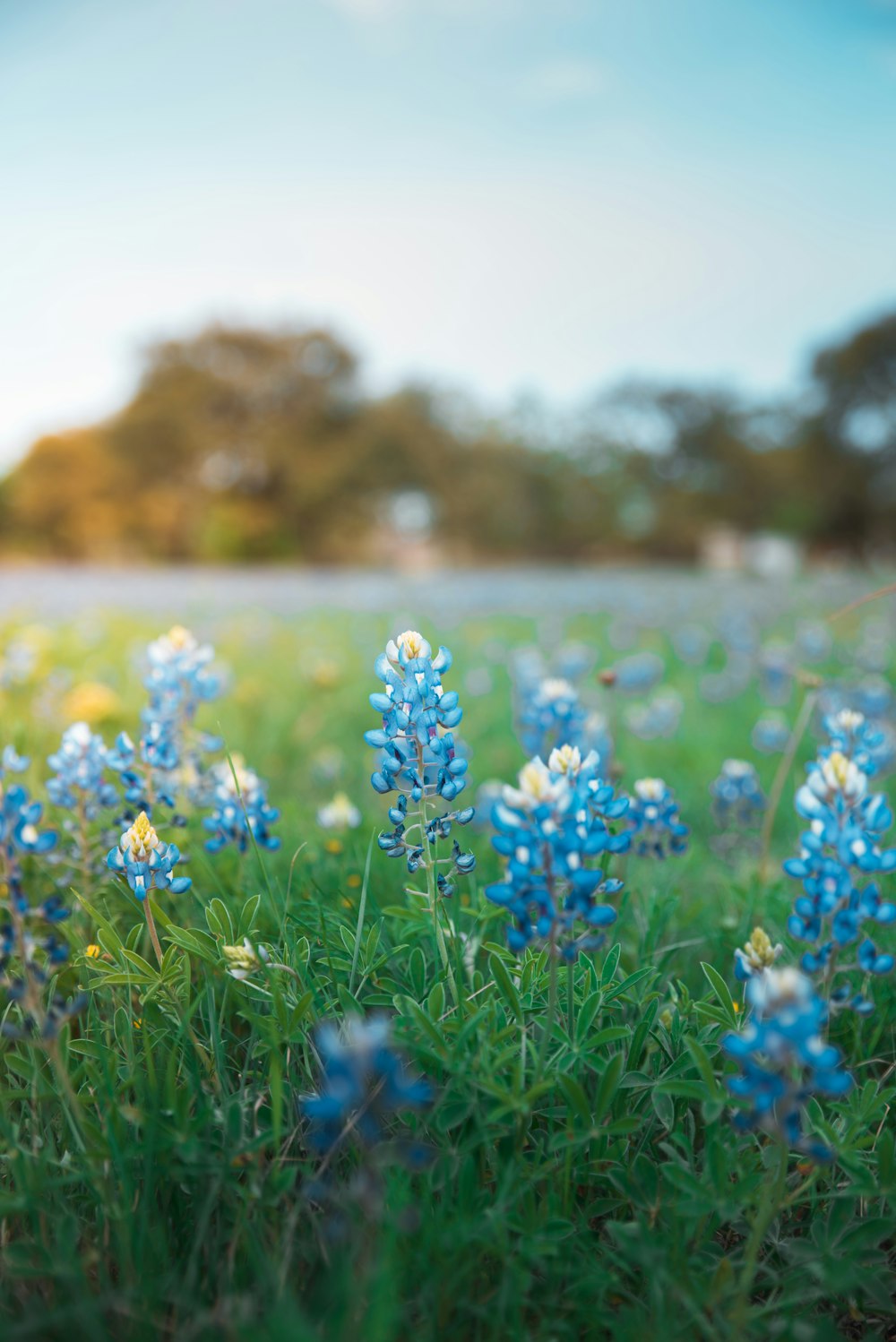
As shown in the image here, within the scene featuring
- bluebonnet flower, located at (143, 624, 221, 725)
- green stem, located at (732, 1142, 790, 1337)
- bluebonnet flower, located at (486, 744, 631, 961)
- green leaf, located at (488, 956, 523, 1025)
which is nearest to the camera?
green stem, located at (732, 1142, 790, 1337)

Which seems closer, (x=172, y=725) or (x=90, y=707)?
(x=172, y=725)

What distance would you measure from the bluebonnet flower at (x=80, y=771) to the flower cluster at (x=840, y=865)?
145cm

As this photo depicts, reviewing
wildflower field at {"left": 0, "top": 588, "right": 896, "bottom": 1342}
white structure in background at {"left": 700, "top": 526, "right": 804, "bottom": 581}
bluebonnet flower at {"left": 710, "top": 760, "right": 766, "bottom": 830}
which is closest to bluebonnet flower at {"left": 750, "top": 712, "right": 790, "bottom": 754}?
bluebonnet flower at {"left": 710, "top": 760, "right": 766, "bottom": 830}

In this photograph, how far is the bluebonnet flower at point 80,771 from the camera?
2.02m

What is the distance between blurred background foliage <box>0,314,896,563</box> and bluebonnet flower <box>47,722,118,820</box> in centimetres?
3289

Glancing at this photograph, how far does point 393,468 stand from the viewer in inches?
1444

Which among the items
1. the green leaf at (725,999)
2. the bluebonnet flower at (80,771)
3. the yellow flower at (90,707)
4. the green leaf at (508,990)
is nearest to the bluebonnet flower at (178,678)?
the bluebonnet flower at (80,771)

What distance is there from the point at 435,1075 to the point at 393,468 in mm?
36320

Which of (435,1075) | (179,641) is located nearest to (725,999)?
(435,1075)

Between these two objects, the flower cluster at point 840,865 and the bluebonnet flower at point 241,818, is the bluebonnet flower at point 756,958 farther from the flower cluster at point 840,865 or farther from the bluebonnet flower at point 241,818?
the bluebonnet flower at point 241,818

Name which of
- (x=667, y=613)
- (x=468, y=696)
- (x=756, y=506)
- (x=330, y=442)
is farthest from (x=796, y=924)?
(x=756, y=506)

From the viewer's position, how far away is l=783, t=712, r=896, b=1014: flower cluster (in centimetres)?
142

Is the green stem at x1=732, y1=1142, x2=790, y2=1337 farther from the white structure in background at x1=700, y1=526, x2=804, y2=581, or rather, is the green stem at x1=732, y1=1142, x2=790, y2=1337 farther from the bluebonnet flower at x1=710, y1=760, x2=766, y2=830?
the white structure in background at x1=700, y1=526, x2=804, y2=581

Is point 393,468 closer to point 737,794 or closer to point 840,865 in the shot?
point 737,794
